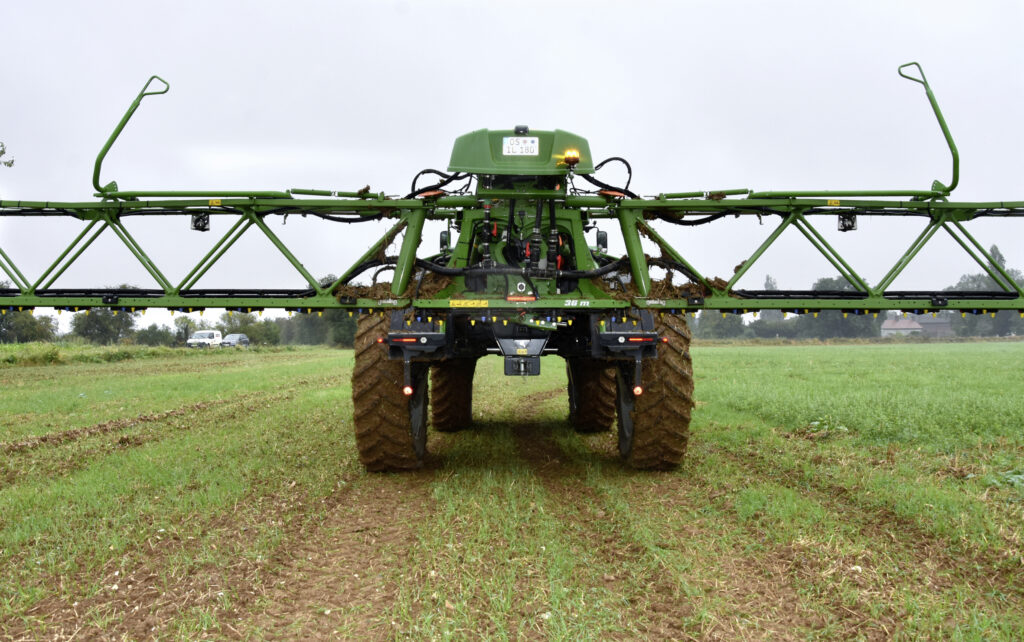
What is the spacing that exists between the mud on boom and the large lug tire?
1 cm

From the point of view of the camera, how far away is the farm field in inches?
148

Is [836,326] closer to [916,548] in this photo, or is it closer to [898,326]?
[898,326]

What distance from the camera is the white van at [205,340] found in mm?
44500

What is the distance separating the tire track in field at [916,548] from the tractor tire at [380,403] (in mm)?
3772

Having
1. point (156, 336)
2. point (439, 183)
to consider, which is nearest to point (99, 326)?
point (156, 336)

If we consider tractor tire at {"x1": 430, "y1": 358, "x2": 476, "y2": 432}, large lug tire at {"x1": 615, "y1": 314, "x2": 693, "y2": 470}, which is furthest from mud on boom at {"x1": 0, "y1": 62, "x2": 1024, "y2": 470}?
tractor tire at {"x1": 430, "y1": 358, "x2": 476, "y2": 432}

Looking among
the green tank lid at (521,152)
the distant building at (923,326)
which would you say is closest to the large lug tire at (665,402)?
the green tank lid at (521,152)

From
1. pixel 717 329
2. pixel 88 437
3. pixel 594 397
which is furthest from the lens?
pixel 717 329

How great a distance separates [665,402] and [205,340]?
1772 inches

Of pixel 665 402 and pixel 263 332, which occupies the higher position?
pixel 665 402

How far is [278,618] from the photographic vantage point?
380 centimetres

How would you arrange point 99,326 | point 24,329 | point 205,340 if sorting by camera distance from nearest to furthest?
point 205,340, point 24,329, point 99,326

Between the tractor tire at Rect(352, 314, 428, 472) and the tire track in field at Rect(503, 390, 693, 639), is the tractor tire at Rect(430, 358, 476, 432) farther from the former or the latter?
the tractor tire at Rect(352, 314, 428, 472)

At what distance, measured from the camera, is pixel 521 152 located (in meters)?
7.12
